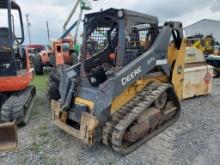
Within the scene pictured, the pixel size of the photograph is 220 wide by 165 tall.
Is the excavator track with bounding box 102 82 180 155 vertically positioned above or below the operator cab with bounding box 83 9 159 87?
below

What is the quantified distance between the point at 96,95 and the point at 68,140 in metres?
0.94

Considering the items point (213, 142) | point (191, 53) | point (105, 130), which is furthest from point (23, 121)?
point (191, 53)

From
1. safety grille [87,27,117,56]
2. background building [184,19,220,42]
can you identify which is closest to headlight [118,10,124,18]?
safety grille [87,27,117,56]

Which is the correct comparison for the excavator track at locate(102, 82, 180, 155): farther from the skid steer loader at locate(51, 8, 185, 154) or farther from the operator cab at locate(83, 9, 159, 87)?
the operator cab at locate(83, 9, 159, 87)

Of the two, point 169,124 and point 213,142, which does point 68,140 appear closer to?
point 169,124

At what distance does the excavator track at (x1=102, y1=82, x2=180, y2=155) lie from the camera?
376cm

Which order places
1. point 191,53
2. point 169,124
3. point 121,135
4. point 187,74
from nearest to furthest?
point 121,135
point 169,124
point 187,74
point 191,53

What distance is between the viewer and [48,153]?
155 inches

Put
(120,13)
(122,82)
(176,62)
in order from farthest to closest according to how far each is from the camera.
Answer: (176,62) → (120,13) → (122,82)

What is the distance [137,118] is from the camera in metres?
3.98

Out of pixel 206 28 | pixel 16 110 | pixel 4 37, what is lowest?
pixel 16 110

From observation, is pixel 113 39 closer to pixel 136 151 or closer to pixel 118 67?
pixel 118 67

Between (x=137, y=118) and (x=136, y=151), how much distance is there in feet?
1.54

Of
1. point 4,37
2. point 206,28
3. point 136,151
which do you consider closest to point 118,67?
point 136,151
